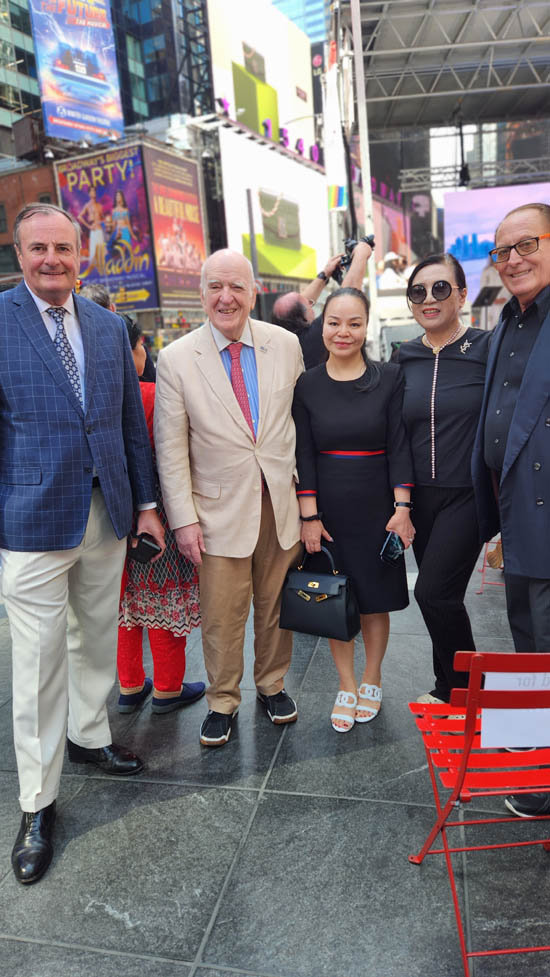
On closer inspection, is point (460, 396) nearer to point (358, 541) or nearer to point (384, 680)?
point (358, 541)

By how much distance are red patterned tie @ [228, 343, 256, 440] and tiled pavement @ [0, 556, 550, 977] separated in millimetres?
1396

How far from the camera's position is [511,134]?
78.2ft

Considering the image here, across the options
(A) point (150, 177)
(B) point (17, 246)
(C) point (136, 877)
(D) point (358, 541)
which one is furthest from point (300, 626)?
(A) point (150, 177)

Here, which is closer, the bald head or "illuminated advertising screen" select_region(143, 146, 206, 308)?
the bald head

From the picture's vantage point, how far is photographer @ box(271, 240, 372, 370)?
3246 mm

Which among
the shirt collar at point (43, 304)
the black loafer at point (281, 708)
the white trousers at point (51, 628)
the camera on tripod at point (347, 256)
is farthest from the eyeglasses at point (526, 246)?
the black loafer at point (281, 708)

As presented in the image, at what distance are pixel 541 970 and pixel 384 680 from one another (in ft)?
5.43

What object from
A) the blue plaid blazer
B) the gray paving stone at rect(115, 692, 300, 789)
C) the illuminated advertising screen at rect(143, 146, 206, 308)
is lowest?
the gray paving stone at rect(115, 692, 300, 789)

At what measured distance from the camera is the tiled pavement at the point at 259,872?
1825 mm

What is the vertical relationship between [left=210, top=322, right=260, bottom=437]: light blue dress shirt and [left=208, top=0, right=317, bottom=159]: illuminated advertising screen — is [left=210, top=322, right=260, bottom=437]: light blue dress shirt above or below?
below

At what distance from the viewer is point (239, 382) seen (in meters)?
2.76

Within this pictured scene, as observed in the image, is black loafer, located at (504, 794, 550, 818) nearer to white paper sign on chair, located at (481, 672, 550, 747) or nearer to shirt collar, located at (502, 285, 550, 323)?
white paper sign on chair, located at (481, 672, 550, 747)

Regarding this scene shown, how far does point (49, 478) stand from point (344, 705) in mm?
1643

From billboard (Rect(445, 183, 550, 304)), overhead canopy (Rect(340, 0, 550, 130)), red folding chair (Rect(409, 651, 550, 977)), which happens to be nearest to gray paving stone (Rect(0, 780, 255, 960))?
red folding chair (Rect(409, 651, 550, 977))
